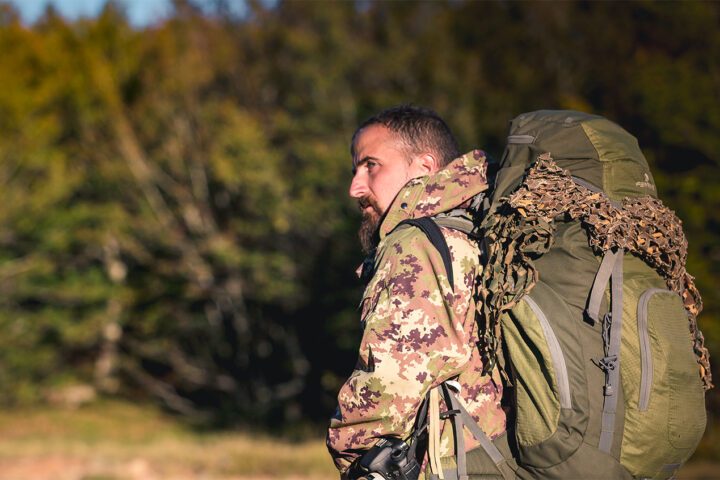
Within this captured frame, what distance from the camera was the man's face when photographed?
7.93 feet

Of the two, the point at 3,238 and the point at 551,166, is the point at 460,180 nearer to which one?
the point at 551,166

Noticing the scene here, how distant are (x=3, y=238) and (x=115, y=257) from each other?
3.07 m

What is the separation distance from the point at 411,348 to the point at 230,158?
1400cm

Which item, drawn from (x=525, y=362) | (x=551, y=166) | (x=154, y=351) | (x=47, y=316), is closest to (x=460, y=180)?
(x=551, y=166)

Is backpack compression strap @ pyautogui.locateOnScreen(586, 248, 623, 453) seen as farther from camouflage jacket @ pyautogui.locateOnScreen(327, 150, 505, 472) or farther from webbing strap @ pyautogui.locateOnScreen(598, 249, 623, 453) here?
camouflage jacket @ pyautogui.locateOnScreen(327, 150, 505, 472)

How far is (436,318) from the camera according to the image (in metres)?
1.97

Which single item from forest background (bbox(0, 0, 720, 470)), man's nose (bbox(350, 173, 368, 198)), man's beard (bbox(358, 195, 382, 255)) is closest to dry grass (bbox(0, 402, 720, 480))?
forest background (bbox(0, 0, 720, 470))

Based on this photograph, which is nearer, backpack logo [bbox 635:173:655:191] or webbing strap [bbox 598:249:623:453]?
webbing strap [bbox 598:249:623:453]

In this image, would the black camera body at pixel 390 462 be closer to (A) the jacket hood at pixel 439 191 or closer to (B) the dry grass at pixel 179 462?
(A) the jacket hood at pixel 439 191

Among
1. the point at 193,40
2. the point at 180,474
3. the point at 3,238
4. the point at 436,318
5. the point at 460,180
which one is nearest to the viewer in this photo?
the point at 436,318

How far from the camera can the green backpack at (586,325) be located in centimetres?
182

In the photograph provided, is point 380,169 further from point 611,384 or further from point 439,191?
point 611,384

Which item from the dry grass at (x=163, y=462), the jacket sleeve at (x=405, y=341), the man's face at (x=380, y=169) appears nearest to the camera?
the jacket sleeve at (x=405, y=341)

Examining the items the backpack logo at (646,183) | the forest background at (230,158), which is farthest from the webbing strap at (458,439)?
the forest background at (230,158)
